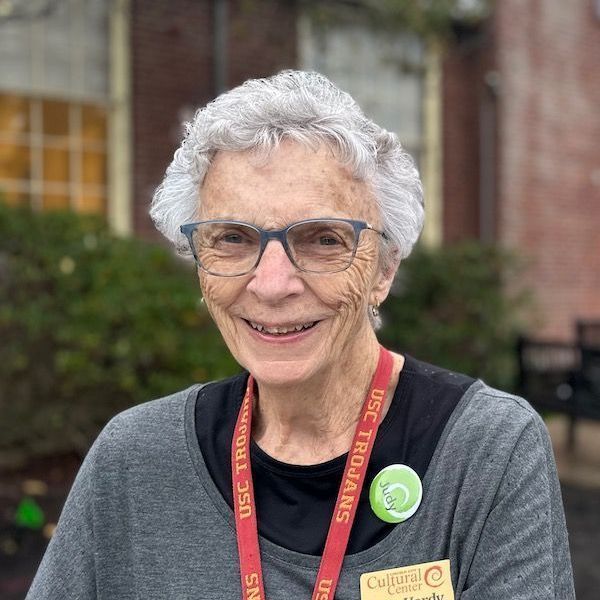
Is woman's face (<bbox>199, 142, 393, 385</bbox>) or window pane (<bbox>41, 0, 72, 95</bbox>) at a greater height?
window pane (<bbox>41, 0, 72, 95</bbox>)

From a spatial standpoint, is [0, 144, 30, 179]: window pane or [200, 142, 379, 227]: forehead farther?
[0, 144, 30, 179]: window pane

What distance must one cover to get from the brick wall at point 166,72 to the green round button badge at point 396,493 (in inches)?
273

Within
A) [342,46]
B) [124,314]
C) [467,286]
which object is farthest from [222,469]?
[342,46]

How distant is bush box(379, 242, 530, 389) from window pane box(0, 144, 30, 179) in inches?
152

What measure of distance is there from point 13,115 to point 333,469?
23.0 ft

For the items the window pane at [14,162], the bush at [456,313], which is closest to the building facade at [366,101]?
the window pane at [14,162]

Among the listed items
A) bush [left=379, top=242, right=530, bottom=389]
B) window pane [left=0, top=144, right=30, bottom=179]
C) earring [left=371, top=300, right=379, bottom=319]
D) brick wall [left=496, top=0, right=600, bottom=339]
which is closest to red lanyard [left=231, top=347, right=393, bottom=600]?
earring [left=371, top=300, right=379, bottom=319]

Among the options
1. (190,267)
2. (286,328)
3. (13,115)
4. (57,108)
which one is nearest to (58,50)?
(57,108)

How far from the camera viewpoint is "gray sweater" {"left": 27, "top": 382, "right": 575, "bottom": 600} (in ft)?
5.27

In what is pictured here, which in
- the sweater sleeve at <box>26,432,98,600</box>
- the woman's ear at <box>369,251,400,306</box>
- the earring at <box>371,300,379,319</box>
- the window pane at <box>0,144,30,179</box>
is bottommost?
the sweater sleeve at <box>26,432,98,600</box>

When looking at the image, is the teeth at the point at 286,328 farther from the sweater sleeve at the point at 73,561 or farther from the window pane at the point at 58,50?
the window pane at the point at 58,50

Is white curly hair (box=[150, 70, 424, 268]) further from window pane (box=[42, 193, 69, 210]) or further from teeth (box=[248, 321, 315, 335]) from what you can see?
window pane (box=[42, 193, 69, 210])

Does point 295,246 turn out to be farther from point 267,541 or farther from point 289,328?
point 267,541

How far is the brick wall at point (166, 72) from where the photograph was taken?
830 centimetres
